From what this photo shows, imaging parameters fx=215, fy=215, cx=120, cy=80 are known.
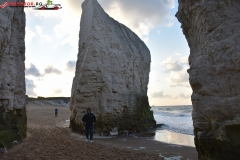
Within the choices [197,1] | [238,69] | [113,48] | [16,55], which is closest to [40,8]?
[16,55]

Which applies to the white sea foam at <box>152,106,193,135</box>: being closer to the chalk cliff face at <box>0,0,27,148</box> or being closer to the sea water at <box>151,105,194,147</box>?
the sea water at <box>151,105,194,147</box>

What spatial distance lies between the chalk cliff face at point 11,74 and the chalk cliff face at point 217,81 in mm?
5167

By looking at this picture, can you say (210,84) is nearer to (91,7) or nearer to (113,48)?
(113,48)

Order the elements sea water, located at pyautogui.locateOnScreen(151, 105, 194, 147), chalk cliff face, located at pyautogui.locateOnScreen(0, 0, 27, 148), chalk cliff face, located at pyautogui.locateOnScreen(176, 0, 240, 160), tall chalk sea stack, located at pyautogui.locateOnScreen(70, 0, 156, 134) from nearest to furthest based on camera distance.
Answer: chalk cliff face, located at pyautogui.locateOnScreen(176, 0, 240, 160) → chalk cliff face, located at pyautogui.locateOnScreen(0, 0, 27, 148) → sea water, located at pyautogui.locateOnScreen(151, 105, 194, 147) → tall chalk sea stack, located at pyautogui.locateOnScreen(70, 0, 156, 134)

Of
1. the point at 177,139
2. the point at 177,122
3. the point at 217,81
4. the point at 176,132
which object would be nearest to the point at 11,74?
the point at 217,81

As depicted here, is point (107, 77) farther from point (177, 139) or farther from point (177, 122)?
point (177, 122)

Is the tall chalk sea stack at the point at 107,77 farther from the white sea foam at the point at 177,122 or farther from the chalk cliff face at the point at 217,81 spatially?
the chalk cliff face at the point at 217,81

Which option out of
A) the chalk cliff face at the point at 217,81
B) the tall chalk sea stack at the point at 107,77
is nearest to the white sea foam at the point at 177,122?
the tall chalk sea stack at the point at 107,77

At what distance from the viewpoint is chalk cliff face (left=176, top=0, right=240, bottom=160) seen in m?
4.72

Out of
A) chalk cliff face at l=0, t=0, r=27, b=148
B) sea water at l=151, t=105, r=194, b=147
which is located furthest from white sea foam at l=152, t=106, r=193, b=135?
chalk cliff face at l=0, t=0, r=27, b=148

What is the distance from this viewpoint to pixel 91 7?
38.3 feet

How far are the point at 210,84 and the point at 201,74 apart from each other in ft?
1.13

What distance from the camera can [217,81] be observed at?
5.06 m

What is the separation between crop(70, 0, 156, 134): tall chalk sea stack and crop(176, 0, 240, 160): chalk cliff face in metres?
5.85
